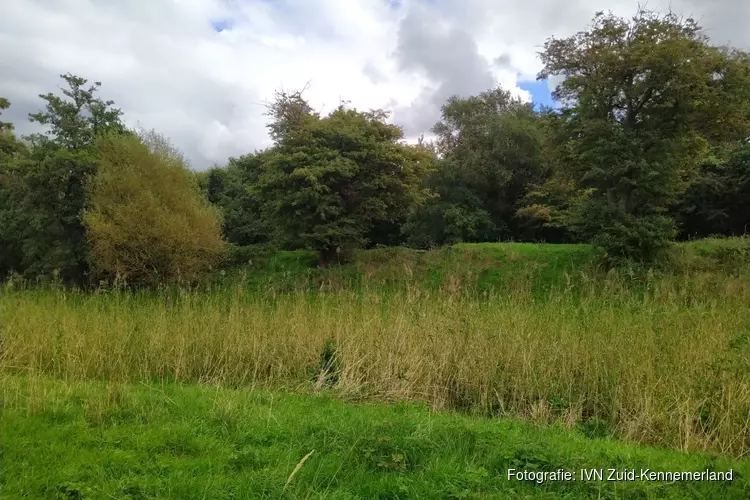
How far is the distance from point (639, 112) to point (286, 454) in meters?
16.5

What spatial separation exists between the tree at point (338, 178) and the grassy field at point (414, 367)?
1007 cm

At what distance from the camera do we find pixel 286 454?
337 centimetres

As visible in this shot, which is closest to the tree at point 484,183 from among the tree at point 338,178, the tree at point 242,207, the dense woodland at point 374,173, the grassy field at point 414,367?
the dense woodland at point 374,173

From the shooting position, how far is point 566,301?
21.6 feet

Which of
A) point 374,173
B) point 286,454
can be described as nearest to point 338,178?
point 374,173

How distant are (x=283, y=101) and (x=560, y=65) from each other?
11702mm

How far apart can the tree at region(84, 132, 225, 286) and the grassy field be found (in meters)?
8.97

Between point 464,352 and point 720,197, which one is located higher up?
point 720,197

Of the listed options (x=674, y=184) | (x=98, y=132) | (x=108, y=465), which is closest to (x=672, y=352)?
(x=108, y=465)

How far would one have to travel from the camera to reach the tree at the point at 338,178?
1794 cm

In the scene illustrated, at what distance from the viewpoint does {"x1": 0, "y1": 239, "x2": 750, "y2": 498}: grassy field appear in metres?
3.47

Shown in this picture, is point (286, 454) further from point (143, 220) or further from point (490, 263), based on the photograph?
point (143, 220)

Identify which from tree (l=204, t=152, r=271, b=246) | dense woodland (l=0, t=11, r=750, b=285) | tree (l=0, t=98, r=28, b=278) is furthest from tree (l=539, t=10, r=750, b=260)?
tree (l=0, t=98, r=28, b=278)

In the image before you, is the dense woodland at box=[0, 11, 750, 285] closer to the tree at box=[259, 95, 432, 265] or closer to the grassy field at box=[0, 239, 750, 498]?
the tree at box=[259, 95, 432, 265]
